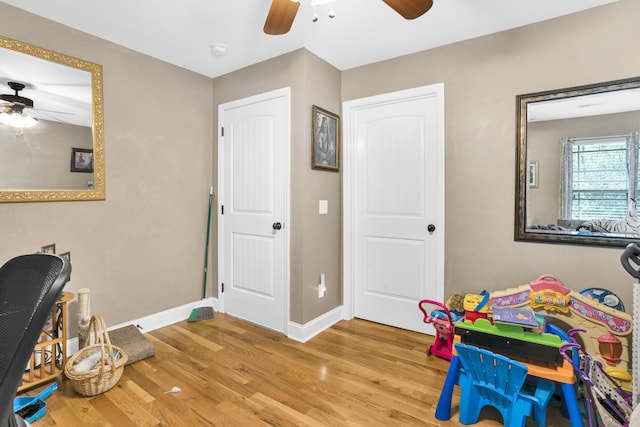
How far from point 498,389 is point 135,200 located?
2.86m

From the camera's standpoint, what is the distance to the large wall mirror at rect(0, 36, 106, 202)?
6.96 feet

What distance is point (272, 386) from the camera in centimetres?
204

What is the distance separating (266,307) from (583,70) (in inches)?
117

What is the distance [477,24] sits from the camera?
2.35m

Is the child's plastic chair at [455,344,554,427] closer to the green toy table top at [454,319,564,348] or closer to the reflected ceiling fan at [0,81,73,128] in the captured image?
the green toy table top at [454,319,564,348]

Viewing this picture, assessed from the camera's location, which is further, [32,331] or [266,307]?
[266,307]

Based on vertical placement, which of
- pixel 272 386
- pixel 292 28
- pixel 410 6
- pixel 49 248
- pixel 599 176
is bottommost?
pixel 272 386

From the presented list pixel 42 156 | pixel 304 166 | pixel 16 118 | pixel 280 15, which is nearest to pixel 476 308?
pixel 304 166

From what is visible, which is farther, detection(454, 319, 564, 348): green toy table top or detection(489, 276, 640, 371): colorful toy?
detection(489, 276, 640, 371): colorful toy

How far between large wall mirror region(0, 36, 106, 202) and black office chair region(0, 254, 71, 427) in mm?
1714

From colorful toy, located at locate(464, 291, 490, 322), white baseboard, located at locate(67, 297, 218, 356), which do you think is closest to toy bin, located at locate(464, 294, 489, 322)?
colorful toy, located at locate(464, 291, 490, 322)

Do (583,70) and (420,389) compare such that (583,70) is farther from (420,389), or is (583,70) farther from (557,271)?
(420,389)

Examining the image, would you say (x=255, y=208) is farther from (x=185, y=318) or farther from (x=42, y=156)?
(x=42, y=156)

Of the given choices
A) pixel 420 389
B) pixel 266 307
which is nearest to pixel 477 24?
pixel 420 389
